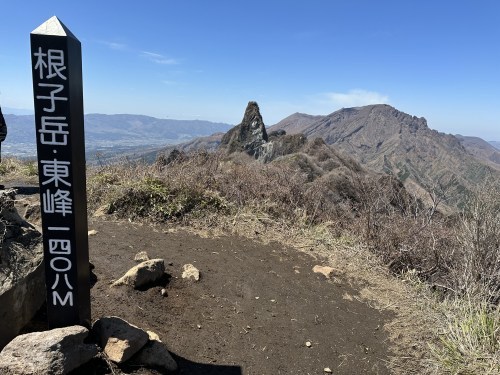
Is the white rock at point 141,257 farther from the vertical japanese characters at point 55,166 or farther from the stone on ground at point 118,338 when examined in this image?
the vertical japanese characters at point 55,166

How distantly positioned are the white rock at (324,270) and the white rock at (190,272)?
182cm

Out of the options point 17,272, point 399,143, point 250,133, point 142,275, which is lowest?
point 142,275

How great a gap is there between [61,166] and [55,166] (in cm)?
4

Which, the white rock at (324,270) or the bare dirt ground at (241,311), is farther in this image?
the white rock at (324,270)

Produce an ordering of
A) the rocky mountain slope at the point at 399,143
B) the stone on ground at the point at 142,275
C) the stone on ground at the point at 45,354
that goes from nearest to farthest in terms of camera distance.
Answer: the stone on ground at the point at 45,354
the stone on ground at the point at 142,275
the rocky mountain slope at the point at 399,143

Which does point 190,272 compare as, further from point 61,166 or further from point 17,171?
point 17,171

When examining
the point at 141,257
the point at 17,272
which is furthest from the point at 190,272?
the point at 17,272

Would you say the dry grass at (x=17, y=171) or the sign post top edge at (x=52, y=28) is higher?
the sign post top edge at (x=52, y=28)

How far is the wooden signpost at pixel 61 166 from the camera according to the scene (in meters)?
2.43

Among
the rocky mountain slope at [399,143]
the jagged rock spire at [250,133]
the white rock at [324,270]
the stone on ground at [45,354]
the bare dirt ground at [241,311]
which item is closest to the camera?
the stone on ground at [45,354]

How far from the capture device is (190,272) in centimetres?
483

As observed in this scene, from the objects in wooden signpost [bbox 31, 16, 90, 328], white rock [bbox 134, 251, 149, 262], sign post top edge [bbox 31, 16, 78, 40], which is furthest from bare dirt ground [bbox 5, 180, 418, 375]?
sign post top edge [bbox 31, 16, 78, 40]

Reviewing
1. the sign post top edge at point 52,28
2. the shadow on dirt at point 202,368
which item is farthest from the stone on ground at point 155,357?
the sign post top edge at point 52,28

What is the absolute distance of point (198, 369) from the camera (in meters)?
3.15
